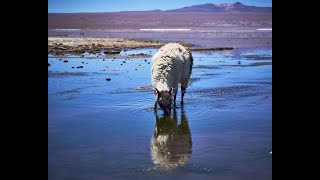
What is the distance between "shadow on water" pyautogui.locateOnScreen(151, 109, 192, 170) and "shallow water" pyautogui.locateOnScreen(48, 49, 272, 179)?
1 centimetres

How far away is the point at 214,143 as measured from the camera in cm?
750

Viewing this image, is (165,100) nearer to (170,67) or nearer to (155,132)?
(170,67)

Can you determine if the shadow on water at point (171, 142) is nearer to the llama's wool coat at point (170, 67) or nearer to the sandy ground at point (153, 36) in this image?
the llama's wool coat at point (170, 67)

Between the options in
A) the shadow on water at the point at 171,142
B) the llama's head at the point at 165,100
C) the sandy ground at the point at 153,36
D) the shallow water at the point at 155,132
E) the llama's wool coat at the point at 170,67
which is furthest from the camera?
the sandy ground at the point at 153,36

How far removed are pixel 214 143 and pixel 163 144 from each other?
88 centimetres

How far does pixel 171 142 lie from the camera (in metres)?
7.65

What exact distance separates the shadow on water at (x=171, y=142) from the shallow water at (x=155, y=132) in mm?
14

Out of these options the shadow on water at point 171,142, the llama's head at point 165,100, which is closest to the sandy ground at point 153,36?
the llama's head at point 165,100

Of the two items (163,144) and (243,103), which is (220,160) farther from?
(243,103)

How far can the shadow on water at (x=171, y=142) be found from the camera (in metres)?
6.40
